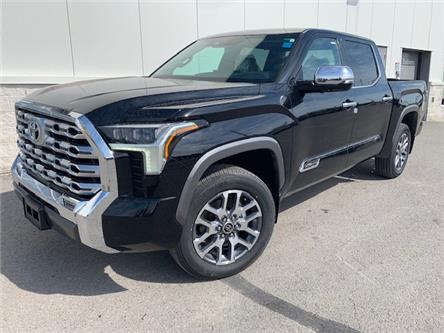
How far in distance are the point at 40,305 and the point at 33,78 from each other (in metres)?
4.32

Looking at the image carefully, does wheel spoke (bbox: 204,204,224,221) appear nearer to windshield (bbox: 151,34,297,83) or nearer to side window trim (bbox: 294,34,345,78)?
windshield (bbox: 151,34,297,83)

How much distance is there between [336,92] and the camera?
3807mm

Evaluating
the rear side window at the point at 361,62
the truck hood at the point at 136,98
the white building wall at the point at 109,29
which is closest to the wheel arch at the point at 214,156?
the truck hood at the point at 136,98

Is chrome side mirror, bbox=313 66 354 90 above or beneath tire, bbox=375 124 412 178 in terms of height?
above

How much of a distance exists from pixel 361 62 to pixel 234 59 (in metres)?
1.73

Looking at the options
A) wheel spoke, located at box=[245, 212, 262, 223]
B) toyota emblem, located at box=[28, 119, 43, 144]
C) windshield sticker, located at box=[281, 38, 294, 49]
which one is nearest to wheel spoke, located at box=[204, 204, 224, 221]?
wheel spoke, located at box=[245, 212, 262, 223]

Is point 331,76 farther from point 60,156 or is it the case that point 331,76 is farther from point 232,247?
point 60,156

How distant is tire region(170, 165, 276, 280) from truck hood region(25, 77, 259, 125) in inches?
20.7

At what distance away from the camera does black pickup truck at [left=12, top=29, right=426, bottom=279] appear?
2357 millimetres

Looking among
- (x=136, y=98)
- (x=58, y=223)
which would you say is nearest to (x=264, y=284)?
(x=58, y=223)

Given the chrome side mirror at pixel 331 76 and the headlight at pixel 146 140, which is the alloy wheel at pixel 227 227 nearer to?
the headlight at pixel 146 140

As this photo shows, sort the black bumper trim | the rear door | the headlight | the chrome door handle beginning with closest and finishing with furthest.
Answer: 1. the headlight
2. the black bumper trim
3. the chrome door handle
4. the rear door

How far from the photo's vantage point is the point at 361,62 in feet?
14.9

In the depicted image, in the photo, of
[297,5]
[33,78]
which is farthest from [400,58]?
[33,78]
